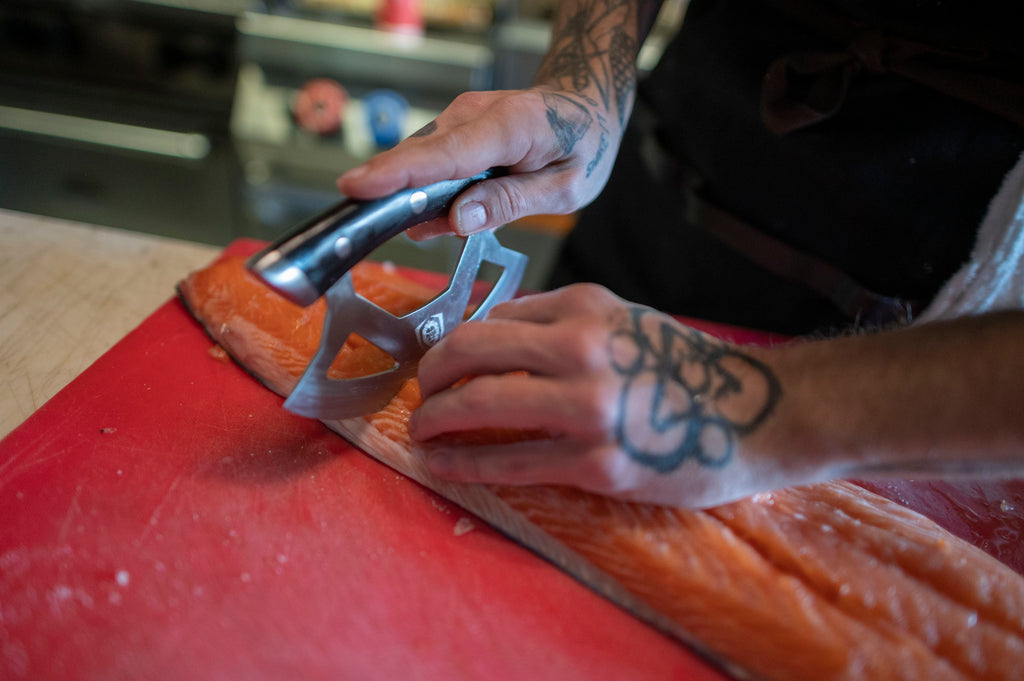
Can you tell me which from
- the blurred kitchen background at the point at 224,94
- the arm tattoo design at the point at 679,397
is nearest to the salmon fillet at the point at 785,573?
the arm tattoo design at the point at 679,397

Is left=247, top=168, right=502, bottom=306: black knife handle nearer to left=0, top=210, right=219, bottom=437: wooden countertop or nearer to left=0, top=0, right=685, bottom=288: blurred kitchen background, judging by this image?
left=0, top=210, right=219, bottom=437: wooden countertop

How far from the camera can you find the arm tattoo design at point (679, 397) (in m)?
1.06

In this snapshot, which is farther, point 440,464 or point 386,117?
point 386,117

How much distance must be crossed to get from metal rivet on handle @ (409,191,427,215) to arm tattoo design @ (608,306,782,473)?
42 centimetres

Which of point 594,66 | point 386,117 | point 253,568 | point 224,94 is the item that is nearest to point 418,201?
point 253,568

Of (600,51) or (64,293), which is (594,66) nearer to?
(600,51)

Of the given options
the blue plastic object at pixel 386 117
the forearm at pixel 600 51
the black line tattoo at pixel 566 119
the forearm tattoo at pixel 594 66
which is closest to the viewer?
the black line tattoo at pixel 566 119

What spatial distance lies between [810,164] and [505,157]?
2.88 ft

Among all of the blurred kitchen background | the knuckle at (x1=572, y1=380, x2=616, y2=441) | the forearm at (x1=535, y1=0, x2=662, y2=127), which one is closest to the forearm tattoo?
the forearm at (x1=535, y1=0, x2=662, y2=127)

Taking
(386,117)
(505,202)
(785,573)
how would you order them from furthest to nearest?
(386,117) → (505,202) → (785,573)

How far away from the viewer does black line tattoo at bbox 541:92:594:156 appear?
1456mm

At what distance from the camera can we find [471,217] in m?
1.32

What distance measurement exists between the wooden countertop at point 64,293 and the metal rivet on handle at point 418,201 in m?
0.95

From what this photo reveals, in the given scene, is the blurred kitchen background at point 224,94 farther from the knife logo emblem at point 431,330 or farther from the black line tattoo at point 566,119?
the knife logo emblem at point 431,330
